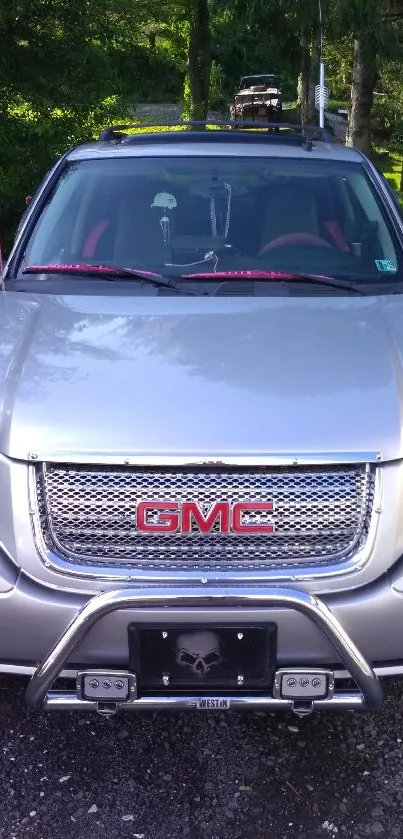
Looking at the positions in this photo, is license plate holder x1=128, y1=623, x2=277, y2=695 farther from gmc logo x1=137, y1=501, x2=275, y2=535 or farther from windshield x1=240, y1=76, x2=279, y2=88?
windshield x1=240, y1=76, x2=279, y2=88

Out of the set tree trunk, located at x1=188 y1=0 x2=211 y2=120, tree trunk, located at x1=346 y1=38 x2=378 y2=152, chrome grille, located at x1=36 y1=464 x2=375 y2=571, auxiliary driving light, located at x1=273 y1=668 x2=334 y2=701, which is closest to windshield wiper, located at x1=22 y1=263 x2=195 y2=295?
chrome grille, located at x1=36 y1=464 x2=375 y2=571

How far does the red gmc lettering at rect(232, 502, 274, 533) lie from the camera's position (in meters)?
2.40

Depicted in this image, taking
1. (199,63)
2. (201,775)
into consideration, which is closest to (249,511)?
(201,775)

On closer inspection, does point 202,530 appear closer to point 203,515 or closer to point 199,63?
point 203,515

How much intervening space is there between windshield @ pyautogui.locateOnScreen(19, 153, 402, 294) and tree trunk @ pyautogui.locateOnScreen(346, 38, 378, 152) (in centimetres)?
1013

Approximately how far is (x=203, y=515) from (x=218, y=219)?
185cm

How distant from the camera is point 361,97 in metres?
14.2

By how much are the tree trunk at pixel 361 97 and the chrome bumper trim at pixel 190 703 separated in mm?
12289

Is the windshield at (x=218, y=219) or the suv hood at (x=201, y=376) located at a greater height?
the windshield at (x=218, y=219)

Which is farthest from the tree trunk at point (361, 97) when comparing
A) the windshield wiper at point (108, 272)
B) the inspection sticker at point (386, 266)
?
the windshield wiper at point (108, 272)

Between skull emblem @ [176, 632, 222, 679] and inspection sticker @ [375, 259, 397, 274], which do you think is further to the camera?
inspection sticker @ [375, 259, 397, 274]

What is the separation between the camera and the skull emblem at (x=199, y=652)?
2.43 metres

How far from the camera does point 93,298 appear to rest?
3312 mm

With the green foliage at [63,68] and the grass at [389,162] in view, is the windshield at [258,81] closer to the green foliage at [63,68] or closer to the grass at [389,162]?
the grass at [389,162]
